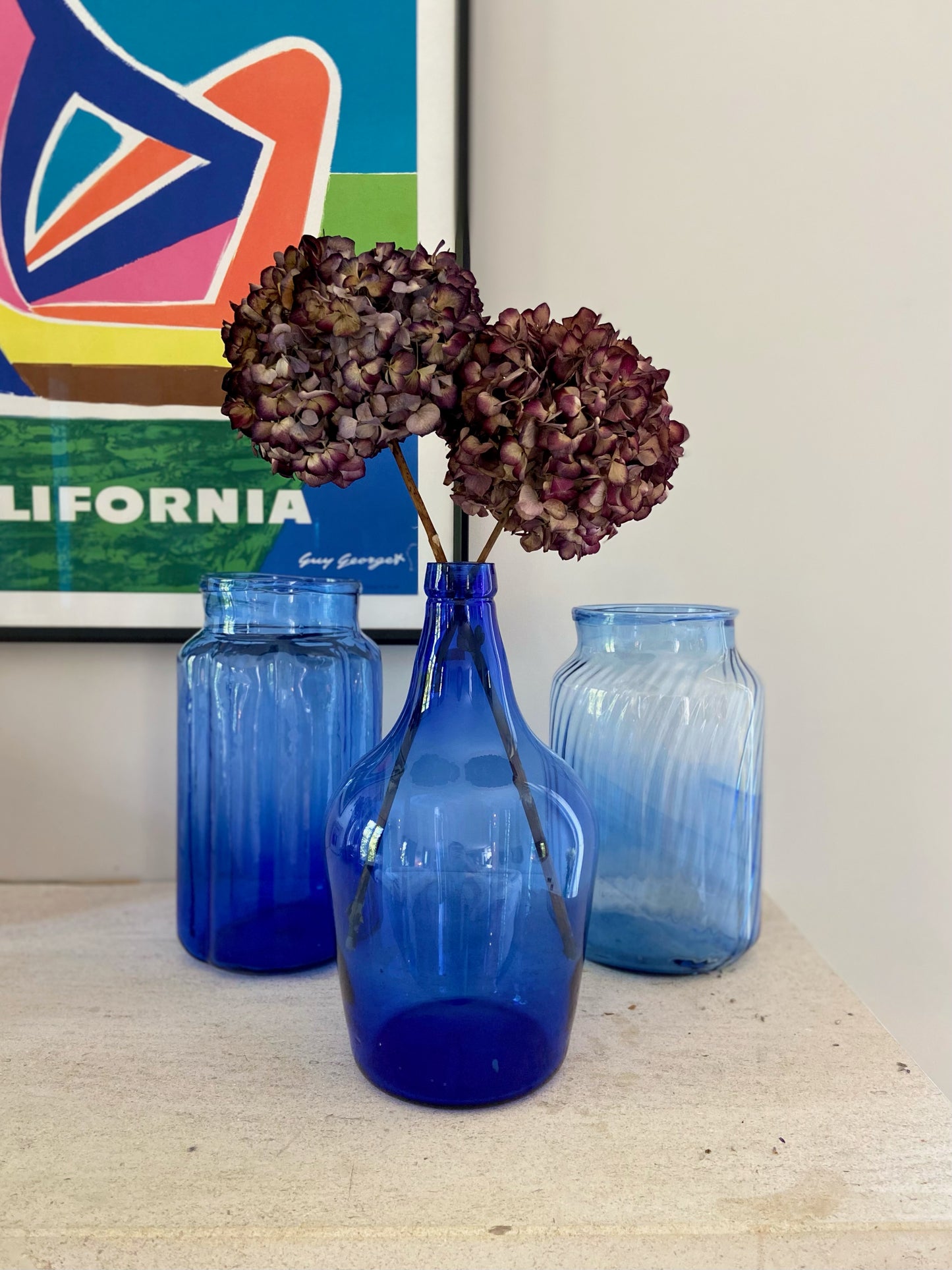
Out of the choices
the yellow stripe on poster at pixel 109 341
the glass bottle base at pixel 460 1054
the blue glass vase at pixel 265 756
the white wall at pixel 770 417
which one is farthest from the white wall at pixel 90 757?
the glass bottle base at pixel 460 1054

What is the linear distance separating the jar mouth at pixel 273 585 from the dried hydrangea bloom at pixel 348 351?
9.0 inches

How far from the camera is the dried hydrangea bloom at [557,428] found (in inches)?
19.2

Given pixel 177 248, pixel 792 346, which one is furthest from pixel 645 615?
pixel 177 248

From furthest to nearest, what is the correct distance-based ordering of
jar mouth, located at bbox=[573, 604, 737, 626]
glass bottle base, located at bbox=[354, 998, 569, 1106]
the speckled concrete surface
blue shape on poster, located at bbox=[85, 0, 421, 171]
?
blue shape on poster, located at bbox=[85, 0, 421, 171] → jar mouth, located at bbox=[573, 604, 737, 626] → glass bottle base, located at bbox=[354, 998, 569, 1106] → the speckled concrete surface

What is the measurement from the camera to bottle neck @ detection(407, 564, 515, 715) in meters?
0.58

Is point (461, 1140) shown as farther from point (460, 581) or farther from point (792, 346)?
point (792, 346)

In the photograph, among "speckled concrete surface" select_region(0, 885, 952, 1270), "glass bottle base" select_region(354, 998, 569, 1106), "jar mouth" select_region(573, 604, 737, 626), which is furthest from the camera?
"jar mouth" select_region(573, 604, 737, 626)

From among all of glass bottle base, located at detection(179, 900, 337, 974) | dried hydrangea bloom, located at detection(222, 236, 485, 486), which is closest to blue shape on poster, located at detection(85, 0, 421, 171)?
dried hydrangea bloom, located at detection(222, 236, 485, 486)

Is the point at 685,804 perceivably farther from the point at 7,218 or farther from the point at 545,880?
the point at 7,218

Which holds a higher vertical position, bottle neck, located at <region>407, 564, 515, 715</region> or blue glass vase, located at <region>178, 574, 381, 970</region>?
bottle neck, located at <region>407, 564, 515, 715</region>

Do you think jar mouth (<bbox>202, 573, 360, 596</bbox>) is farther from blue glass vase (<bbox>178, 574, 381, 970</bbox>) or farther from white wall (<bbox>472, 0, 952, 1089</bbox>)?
white wall (<bbox>472, 0, 952, 1089</bbox>)

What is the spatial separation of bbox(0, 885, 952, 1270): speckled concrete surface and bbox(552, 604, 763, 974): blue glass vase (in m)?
0.04

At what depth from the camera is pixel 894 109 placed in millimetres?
907

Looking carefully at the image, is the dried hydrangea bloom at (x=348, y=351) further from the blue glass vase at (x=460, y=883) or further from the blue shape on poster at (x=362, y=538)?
the blue shape on poster at (x=362, y=538)
